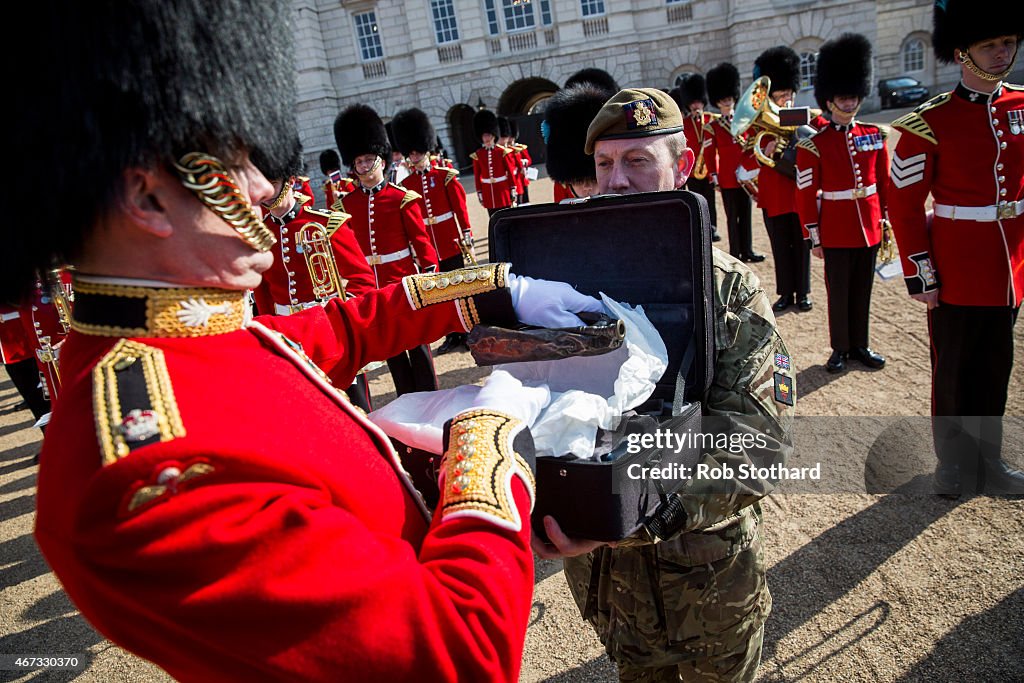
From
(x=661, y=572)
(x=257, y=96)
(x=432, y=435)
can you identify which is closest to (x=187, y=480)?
(x=432, y=435)

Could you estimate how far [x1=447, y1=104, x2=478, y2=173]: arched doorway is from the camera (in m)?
28.2

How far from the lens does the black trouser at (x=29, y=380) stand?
18.7ft

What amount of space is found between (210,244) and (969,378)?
12.2 ft

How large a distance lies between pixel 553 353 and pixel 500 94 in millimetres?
27827

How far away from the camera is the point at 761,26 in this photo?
24.3 meters

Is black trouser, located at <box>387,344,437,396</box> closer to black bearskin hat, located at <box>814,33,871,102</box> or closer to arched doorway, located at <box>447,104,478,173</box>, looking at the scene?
black bearskin hat, located at <box>814,33,871,102</box>

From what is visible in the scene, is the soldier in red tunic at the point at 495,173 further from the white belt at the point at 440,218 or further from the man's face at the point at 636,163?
the man's face at the point at 636,163

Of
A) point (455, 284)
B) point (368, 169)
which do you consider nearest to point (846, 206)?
point (368, 169)

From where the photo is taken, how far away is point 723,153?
9.07m

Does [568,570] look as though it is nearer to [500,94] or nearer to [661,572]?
[661,572]

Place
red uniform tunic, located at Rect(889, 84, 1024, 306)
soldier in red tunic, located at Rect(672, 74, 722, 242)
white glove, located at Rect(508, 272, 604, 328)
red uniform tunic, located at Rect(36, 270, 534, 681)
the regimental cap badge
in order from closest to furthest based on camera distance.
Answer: red uniform tunic, located at Rect(36, 270, 534, 681)
white glove, located at Rect(508, 272, 604, 328)
the regimental cap badge
red uniform tunic, located at Rect(889, 84, 1024, 306)
soldier in red tunic, located at Rect(672, 74, 722, 242)

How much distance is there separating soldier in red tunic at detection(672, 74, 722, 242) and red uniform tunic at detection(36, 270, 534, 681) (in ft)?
26.4

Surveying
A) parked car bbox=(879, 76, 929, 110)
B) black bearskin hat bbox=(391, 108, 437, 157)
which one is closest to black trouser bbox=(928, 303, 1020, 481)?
black bearskin hat bbox=(391, 108, 437, 157)

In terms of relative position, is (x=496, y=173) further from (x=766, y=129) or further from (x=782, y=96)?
(x=766, y=129)
